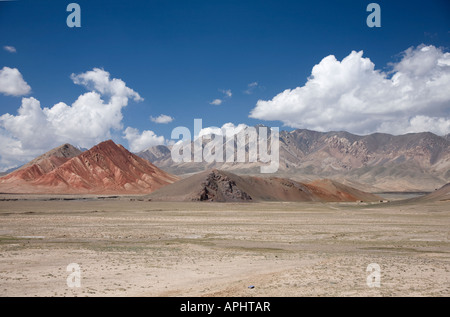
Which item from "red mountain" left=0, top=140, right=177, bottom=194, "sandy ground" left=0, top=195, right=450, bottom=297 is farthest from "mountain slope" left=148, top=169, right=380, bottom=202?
"sandy ground" left=0, top=195, right=450, bottom=297

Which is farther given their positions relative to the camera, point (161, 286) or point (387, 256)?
point (387, 256)

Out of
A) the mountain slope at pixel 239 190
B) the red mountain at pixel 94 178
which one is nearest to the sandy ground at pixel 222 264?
the mountain slope at pixel 239 190

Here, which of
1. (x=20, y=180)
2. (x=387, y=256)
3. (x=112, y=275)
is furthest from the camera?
(x=20, y=180)

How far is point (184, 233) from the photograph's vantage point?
126ft

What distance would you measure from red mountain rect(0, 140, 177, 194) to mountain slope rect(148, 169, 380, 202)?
176ft

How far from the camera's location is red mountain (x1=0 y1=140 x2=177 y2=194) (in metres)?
169

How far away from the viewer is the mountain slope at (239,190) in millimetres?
116000

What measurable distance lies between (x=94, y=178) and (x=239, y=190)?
87770mm

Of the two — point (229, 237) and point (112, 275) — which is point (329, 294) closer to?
point (112, 275)

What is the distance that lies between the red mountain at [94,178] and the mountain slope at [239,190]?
53.7 meters

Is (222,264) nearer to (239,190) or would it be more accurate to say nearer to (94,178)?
(239,190)

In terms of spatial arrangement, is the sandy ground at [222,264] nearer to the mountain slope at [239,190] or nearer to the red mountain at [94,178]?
the mountain slope at [239,190]
